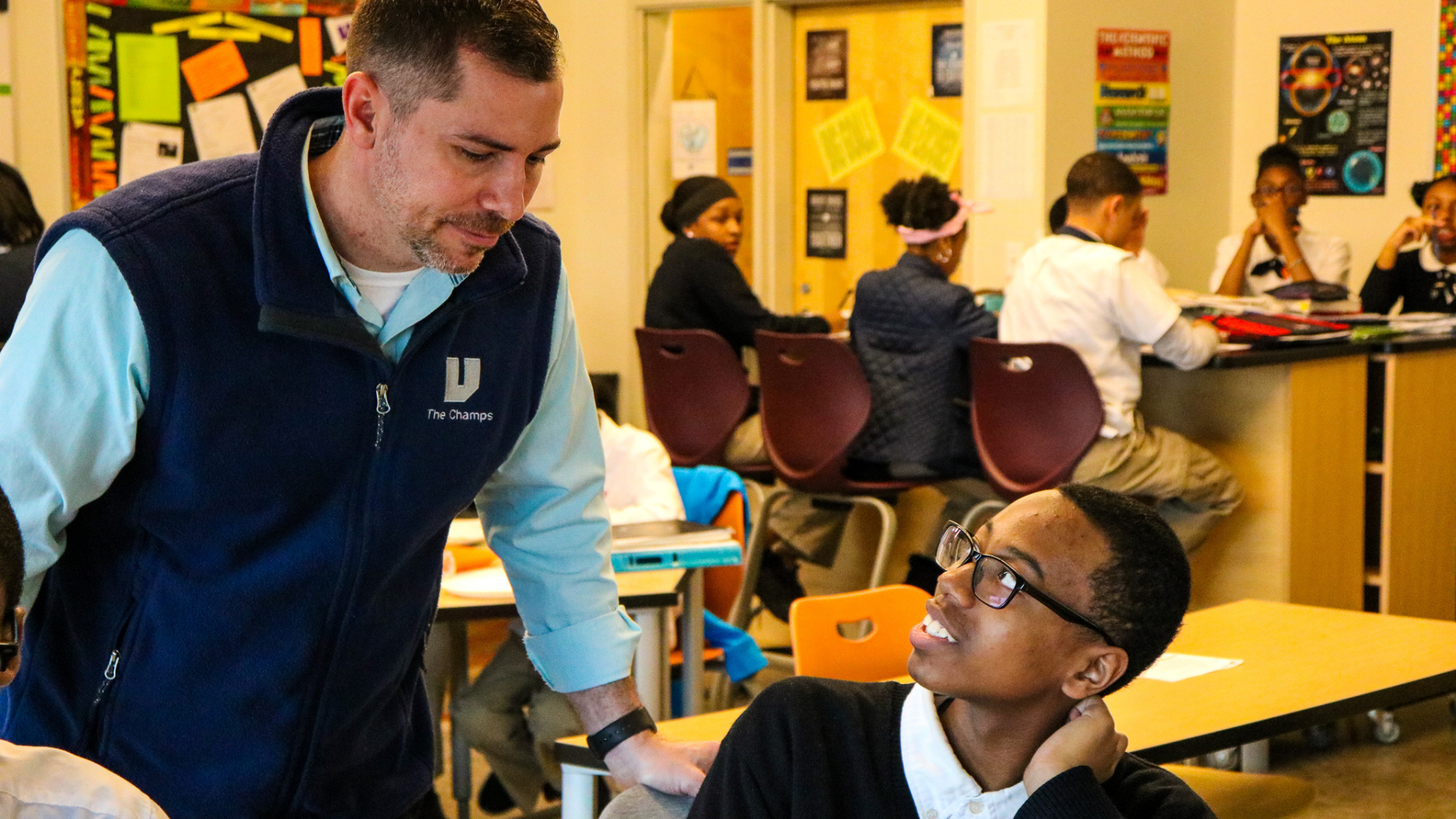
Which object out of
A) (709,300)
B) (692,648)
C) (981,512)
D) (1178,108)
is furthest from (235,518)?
(1178,108)

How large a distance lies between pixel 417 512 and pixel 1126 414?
3.17 meters

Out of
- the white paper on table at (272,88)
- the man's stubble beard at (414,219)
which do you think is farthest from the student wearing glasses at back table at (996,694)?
the white paper on table at (272,88)

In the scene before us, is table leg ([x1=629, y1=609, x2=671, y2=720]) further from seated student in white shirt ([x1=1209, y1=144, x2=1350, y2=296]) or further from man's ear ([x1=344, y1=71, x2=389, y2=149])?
seated student in white shirt ([x1=1209, y1=144, x2=1350, y2=296])

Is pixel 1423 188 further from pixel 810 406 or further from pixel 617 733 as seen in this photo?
pixel 617 733

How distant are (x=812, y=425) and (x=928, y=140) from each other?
92.9 inches

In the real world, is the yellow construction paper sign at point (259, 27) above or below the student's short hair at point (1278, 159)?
above

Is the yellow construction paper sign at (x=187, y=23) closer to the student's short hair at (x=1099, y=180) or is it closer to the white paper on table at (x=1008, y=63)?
the white paper on table at (x=1008, y=63)

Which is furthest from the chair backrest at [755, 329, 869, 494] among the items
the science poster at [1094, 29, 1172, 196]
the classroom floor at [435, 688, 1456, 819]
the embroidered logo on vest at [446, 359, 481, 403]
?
the embroidered logo on vest at [446, 359, 481, 403]

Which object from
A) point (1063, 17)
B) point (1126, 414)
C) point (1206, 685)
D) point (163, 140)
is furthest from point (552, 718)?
point (1063, 17)

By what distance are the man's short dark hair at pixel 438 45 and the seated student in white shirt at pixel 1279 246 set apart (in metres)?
5.45

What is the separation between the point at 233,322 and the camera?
1.43 metres

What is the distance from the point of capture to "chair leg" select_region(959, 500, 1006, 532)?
4.47 meters

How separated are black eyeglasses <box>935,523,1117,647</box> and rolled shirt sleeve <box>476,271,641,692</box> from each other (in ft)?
1.26

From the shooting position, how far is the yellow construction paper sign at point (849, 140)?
679 cm
